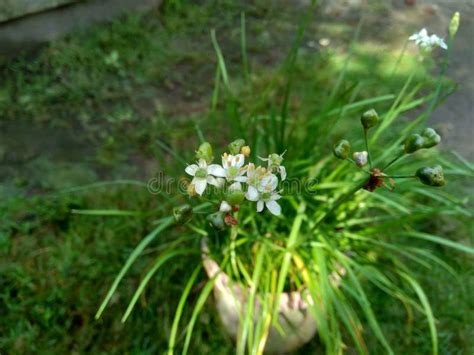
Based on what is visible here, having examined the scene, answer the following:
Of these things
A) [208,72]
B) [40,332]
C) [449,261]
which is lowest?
[40,332]

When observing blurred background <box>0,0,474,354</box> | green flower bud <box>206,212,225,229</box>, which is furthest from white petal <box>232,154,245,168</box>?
blurred background <box>0,0,474,354</box>

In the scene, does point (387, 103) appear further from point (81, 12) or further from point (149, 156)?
point (81, 12)

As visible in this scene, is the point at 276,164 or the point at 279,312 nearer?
the point at 276,164

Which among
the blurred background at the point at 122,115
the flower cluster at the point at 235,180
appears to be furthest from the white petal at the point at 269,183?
the blurred background at the point at 122,115

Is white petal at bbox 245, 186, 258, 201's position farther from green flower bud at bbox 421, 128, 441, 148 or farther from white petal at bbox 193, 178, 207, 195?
green flower bud at bbox 421, 128, 441, 148

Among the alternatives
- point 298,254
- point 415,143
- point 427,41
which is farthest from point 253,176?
point 427,41

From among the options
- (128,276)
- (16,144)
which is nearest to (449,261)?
(128,276)

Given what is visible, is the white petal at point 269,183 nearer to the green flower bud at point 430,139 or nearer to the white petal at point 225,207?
the white petal at point 225,207

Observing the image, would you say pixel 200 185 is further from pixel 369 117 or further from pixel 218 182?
pixel 369 117
